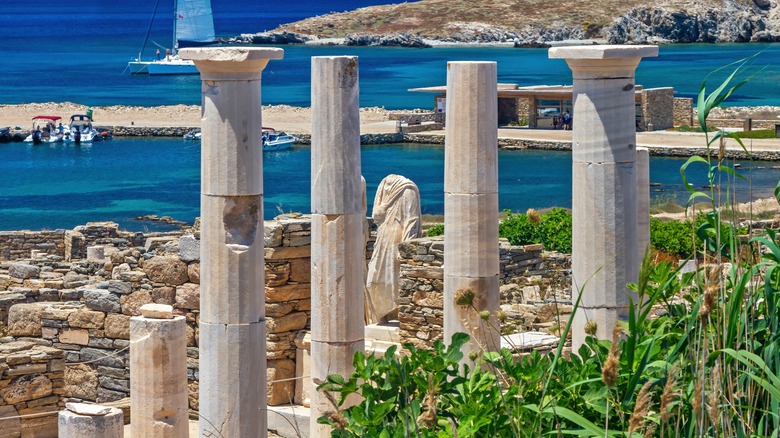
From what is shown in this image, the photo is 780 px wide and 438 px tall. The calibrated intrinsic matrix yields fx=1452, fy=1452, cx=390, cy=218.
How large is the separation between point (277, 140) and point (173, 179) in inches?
350

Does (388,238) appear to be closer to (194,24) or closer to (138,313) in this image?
(138,313)

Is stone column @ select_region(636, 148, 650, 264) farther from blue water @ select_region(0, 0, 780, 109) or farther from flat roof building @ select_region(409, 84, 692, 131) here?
blue water @ select_region(0, 0, 780, 109)

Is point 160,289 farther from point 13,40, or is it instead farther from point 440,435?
point 13,40

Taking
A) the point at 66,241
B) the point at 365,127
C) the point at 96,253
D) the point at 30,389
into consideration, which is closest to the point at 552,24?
the point at 365,127

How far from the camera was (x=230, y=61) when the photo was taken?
388 inches

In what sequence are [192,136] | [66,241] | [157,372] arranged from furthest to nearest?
[192,136] < [66,241] < [157,372]

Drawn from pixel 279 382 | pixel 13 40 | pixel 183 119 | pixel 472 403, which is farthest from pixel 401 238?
pixel 13 40

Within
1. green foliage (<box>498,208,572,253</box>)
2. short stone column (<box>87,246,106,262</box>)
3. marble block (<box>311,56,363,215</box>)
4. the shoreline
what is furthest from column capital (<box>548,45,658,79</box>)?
the shoreline

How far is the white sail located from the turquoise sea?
23.2ft

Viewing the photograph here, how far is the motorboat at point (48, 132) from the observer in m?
73.9

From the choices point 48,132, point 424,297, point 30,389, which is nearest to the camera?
point 30,389

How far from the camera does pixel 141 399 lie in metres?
11.4

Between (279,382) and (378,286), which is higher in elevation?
(378,286)

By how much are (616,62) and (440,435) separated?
129 inches
